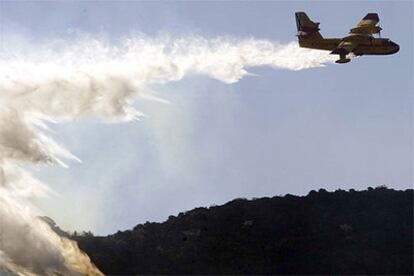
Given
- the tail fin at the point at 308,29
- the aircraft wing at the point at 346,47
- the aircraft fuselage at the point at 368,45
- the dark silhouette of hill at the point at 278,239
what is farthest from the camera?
the dark silhouette of hill at the point at 278,239

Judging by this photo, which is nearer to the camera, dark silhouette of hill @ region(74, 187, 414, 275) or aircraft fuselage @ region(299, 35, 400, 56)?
aircraft fuselage @ region(299, 35, 400, 56)

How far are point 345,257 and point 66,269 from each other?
55304mm

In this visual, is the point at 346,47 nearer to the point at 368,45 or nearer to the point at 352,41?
the point at 352,41

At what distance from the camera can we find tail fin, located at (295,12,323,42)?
314ft

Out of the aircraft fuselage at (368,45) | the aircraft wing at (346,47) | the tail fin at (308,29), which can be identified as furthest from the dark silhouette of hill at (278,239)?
the tail fin at (308,29)

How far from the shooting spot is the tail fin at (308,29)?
95.7m

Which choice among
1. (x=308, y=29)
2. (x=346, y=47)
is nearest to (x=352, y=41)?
(x=346, y=47)

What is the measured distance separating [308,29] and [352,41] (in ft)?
19.6

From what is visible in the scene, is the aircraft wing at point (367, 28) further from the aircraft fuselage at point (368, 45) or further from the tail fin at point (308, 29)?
the tail fin at point (308, 29)

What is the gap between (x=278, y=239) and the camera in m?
123

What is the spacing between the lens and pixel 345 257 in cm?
11350

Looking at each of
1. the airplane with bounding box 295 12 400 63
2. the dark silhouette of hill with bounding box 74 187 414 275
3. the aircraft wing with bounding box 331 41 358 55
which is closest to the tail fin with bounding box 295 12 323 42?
the airplane with bounding box 295 12 400 63

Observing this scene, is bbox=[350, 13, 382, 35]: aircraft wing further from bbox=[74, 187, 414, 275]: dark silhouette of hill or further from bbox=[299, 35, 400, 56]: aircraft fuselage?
bbox=[74, 187, 414, 275]: dark silhouette of hill

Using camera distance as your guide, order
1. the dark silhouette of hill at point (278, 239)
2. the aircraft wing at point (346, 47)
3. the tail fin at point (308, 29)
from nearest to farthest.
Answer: the aircraft wing at point (346, 47)
the tail fin at point (308, 29)
the dark silhouette of hill at point (278, 239)
